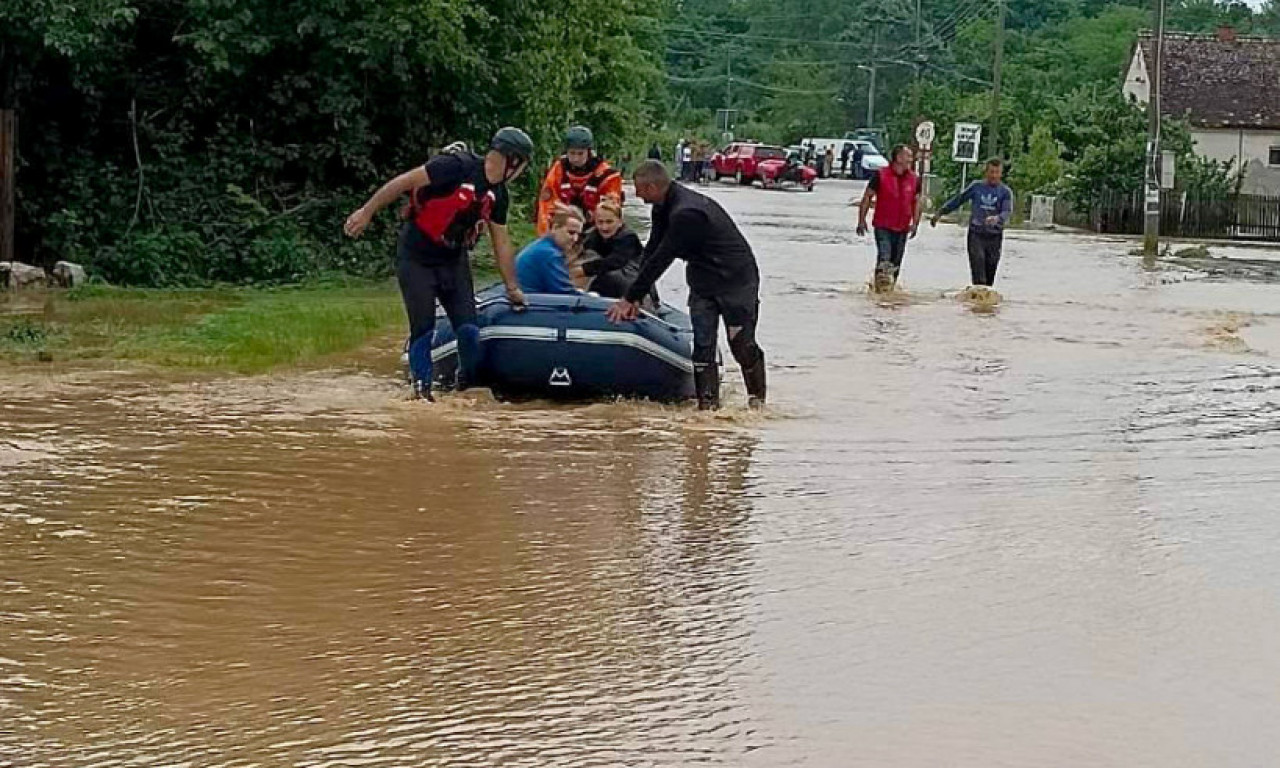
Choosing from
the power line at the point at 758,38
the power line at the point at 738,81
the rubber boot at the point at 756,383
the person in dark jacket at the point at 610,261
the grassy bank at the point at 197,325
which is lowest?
the grassy bank at the point at 197,325

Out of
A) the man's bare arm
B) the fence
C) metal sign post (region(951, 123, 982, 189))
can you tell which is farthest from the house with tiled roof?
the man's bare arm

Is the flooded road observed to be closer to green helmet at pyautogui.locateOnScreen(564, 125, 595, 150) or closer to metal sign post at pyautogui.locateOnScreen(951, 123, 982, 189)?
green helmet at pyautogui.locateOnScreen(564, 125, 595, 150)

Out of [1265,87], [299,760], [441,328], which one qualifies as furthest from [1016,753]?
[1265,87]

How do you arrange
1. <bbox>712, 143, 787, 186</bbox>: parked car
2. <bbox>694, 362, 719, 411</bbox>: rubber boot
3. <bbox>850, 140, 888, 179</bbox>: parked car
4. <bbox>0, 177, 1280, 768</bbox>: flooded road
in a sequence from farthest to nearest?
<bbox>850, 140, 888, 179</bbox>: parked car
<bbox>712, 143, 787, 186</bbox>: parked car
<bbox>694, 362, 719, 411</bbox>: rubber boot
<bbox>0, 177, 1280, 768</bbox>: flooded road

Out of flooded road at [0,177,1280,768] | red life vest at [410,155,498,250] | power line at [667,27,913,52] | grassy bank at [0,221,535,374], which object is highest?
power line at [667,27,913,52]

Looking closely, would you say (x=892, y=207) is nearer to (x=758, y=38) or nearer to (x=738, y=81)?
(x=738, y=81)

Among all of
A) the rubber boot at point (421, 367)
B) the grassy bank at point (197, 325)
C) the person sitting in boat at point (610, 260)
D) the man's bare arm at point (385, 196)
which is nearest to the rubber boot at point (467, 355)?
the rubber boot at point (421, 367)

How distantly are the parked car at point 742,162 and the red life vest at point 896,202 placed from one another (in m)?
50.2

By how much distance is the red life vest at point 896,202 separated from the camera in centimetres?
2148

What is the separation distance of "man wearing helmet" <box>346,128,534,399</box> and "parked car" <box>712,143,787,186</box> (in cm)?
5996

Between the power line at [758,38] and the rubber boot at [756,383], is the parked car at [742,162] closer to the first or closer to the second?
the power line at [758,38]

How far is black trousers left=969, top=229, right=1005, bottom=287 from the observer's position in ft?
71.0

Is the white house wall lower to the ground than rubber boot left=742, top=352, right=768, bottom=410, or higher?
higher

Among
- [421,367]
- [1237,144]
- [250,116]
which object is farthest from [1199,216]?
[421,367]
